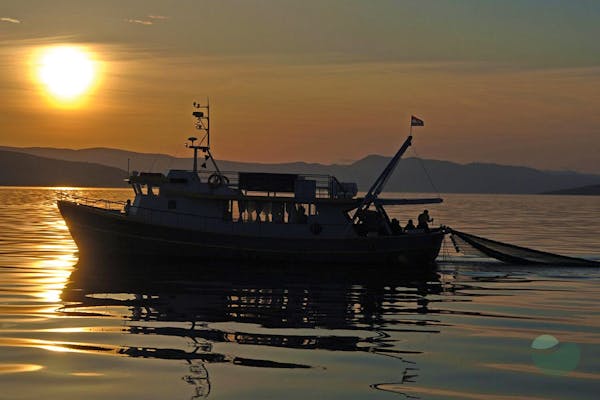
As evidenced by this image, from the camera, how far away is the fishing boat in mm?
42906

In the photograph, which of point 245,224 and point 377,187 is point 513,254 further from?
point 245,224

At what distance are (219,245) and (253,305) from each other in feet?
47.3

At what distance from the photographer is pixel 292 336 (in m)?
21.8

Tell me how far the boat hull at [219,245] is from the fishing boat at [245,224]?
51mm

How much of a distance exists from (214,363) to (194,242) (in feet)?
81.8

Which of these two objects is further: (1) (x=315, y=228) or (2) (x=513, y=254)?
(2) (x=513, y=254)

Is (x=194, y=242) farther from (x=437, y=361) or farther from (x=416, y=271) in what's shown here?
(x=437, y=361)

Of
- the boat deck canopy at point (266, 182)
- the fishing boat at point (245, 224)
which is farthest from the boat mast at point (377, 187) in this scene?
the boat deck canopy at point (266, 182)

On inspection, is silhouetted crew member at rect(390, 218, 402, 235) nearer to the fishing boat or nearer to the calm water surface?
the fishing boat

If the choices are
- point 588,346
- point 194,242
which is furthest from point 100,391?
point 194,242

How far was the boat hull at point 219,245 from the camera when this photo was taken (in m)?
42.8

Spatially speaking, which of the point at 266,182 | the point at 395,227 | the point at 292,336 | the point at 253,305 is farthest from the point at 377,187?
the point at 292,336

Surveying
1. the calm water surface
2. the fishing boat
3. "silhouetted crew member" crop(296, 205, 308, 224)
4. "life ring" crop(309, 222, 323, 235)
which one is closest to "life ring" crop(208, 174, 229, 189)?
the fishing boat

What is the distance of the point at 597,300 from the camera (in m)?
31.0
